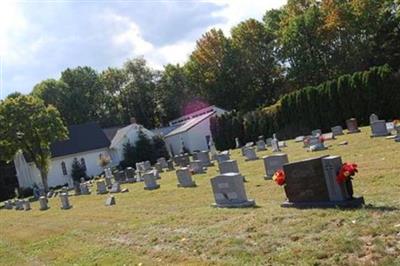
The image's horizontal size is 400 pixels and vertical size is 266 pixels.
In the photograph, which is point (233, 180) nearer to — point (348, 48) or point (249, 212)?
point (249, 212)

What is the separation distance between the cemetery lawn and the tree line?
29.3 m

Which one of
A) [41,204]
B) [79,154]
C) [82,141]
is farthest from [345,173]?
[82,141]

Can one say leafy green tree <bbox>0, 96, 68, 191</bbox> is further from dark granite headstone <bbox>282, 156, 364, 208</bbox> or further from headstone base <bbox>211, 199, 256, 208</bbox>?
dark granite headstone <bbox>282, 156, 364, 208</bbox>

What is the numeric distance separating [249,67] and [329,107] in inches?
1124

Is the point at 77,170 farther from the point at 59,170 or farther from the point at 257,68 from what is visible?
the point at 257,68

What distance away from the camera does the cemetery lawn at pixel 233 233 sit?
836cm

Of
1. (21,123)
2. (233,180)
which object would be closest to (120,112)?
(21,123)

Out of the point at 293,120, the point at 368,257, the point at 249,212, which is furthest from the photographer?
the point at 293,120

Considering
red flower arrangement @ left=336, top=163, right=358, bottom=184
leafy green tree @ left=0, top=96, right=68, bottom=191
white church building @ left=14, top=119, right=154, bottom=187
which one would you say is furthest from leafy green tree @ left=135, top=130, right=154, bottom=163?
red flower arrangement @ left=336, top=163, right=358, bottom=184

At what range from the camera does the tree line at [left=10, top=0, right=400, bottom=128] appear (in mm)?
57688

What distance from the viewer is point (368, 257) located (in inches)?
297

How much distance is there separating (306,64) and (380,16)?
9.80 meters

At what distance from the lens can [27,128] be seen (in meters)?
46.0

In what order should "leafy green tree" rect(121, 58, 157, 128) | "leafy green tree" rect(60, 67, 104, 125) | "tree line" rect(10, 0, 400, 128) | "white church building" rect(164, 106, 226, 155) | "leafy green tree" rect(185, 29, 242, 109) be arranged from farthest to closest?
"leafy green tree" rect(121, 58, 157, 128), "leafy green tree" rect(60, 67, 104, 125), "leafy green tree" rect(185, 29, 242, 109), "white church building" rect(164, 106, 226, 155), "tree line" rect(10, 0, 400, 128)
